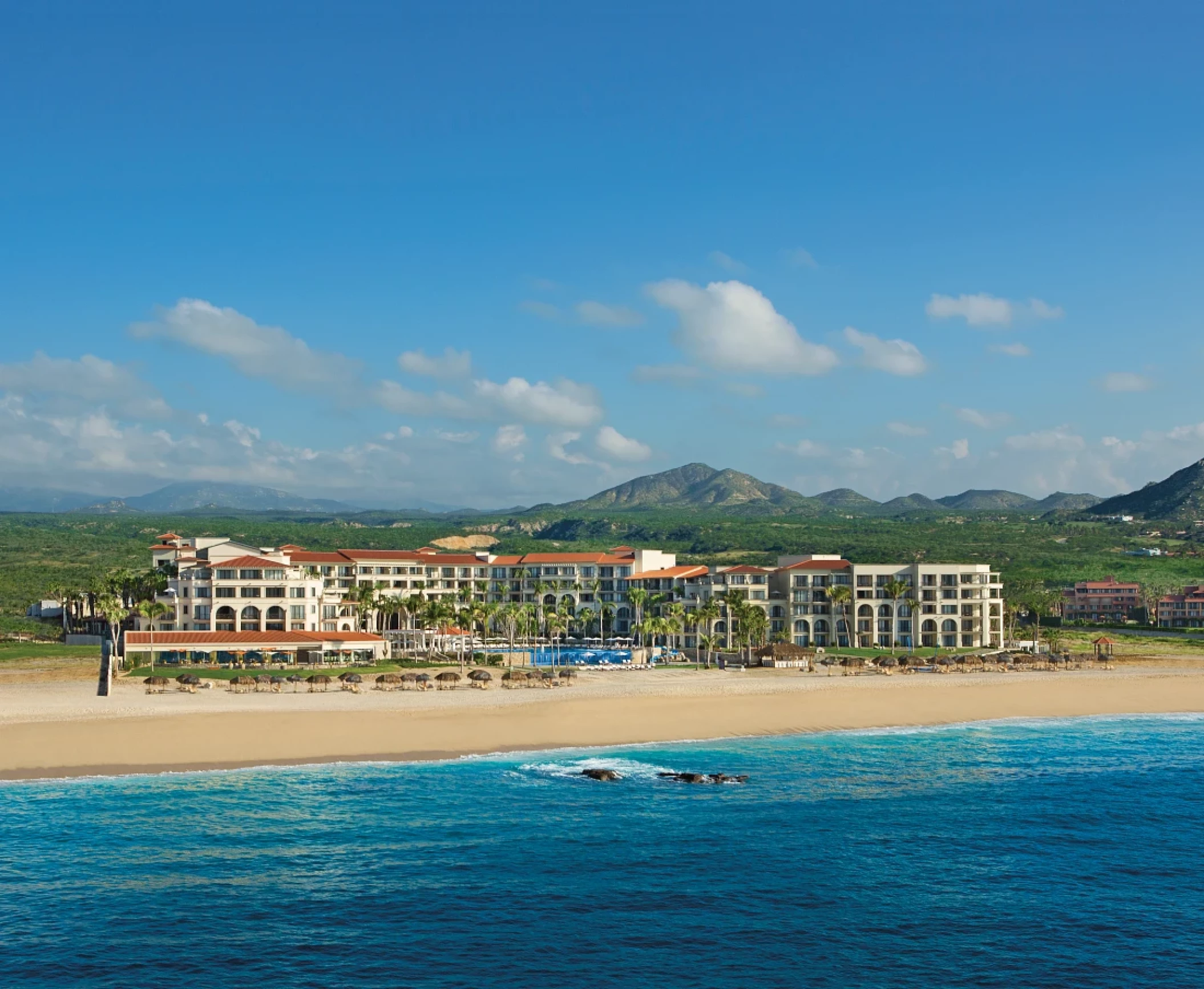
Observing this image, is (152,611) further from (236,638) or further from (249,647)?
(249,647)

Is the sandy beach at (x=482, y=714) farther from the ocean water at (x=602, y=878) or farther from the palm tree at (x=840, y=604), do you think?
the palm tree at (x=840, y=604)

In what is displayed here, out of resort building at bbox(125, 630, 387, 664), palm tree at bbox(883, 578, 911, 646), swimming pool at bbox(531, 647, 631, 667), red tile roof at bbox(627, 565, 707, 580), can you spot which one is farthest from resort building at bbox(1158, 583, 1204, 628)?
resort building at bbox(125, 630, 387, 664)

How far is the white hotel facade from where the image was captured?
102 meters

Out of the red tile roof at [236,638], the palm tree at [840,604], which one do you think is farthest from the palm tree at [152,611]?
the palm tree at [840,604]

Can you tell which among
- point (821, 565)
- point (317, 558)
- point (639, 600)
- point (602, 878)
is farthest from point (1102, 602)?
point (602, 878)

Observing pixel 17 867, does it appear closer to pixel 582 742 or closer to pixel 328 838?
pixel 328 838

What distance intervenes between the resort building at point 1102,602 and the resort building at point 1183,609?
427 cm

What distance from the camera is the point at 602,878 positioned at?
32.4 meters

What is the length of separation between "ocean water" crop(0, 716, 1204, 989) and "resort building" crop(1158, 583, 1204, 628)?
126 m

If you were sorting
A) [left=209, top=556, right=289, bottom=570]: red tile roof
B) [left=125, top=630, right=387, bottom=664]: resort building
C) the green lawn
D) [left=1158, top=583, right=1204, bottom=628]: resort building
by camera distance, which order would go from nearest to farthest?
the green lawn < [left=125, top=630, right=387, bottom=664]: resort building < [left=209, top=556, right=289, bottom=570]: red tile roof < [left=1158, top=583, right=1204, bottom=628]: resort building

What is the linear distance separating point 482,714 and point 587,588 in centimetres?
7720

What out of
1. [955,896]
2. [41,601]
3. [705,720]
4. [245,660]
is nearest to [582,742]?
[705,720]

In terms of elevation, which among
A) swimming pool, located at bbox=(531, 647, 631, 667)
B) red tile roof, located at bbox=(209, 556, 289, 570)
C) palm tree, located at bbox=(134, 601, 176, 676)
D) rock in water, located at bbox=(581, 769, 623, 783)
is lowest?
rock in water, located at bbox=(581, 769, 623, 783)

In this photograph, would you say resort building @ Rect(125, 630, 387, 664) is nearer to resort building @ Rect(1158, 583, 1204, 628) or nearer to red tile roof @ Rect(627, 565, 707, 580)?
red tile roof @ Rect(627, 565, 707, 580)
